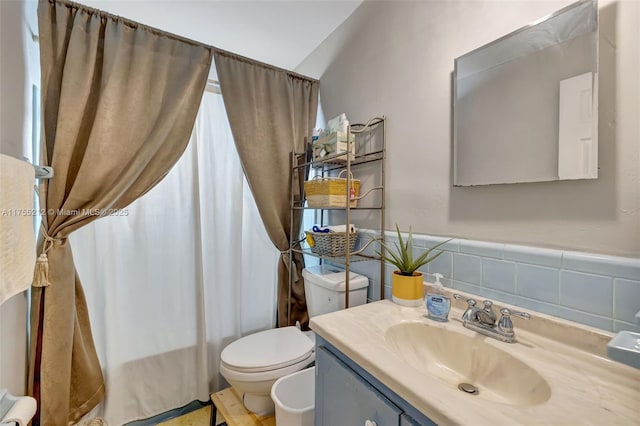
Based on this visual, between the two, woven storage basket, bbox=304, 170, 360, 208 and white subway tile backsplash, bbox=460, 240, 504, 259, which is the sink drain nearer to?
white subway tile backsplash, bbox=460, 240, 504, 259

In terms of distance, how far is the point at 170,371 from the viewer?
5.04 feet

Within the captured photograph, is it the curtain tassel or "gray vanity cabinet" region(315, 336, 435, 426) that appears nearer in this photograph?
"gray vanity cabinet" region(315, 336, 435, 426)

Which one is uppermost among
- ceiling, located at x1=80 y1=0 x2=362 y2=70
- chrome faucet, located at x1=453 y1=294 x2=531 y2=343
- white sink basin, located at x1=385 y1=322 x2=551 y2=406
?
ceiling, located at x1=80 y1=0 x2=362 y2=70

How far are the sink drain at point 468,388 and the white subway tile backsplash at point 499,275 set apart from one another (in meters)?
0.32

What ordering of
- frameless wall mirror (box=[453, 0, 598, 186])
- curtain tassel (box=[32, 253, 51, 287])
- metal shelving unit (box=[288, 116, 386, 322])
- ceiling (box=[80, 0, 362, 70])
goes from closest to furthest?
frameless wall mirror (box=[453, 0, 598, 186]) < curtain tassel (box=[32, 253, 51, 287]) < metal shelving unit (box=[288, 116, 386, 322]) < ceiling (box=[80, 0, 362, 70])

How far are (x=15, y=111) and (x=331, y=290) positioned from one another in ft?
5.09

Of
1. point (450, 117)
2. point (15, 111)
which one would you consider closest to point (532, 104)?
point (450, 117)

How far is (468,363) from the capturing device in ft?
2.62

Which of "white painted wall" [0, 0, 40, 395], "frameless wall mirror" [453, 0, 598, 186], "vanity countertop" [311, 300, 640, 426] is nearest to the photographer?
"vanity countertop" [311, 300, 640, 426]

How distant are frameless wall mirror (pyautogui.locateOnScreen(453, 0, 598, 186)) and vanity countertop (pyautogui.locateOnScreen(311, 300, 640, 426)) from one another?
451mm

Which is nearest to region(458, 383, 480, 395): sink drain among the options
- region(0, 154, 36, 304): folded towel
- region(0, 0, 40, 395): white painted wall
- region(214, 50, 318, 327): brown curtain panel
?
region(214, 50, 318, 327): brown curtain panel

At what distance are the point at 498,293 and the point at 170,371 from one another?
172 cm

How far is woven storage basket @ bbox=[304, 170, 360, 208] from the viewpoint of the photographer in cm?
135

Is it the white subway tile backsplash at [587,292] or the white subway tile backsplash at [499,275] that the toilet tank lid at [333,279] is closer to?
the white subway tile backsplash at [499,275]
